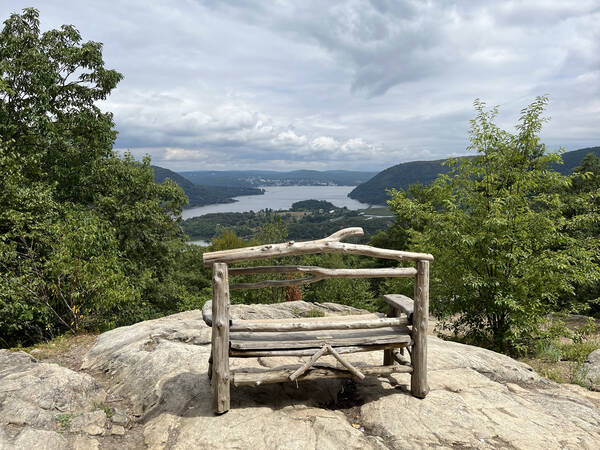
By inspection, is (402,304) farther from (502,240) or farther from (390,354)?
(502,240)

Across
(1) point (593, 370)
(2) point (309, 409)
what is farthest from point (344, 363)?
(1) point (593, 370)

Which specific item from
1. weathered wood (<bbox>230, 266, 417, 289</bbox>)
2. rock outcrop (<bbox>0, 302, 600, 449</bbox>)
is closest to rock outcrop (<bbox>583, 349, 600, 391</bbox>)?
rock outcrop (<bbox>0, 302, 600, 449</bbox>)

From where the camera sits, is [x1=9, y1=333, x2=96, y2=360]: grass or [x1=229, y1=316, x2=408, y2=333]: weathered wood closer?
[x1=229, y1=316, x2=408, y2=333]: weathered wood

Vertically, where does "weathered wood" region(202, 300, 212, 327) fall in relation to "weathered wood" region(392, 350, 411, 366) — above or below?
above

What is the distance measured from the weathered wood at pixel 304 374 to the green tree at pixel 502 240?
12.3 feet

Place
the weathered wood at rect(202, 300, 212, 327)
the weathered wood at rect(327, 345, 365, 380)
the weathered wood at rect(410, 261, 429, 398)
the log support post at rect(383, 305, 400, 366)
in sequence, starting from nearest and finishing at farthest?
the weathered wood at rect(327, 345, 365, 380) < the weathered wood at rect(202, 300, 212, 327) < the weathered wood at rect(410, 261, 429, 398) < the log support post at rect(383, 305, 400, 366)

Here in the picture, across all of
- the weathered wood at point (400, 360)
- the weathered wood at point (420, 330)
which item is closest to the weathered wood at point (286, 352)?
the weathered wood at point (420, 330)

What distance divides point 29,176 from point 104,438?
1192cm

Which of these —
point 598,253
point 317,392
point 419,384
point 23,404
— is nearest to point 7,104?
point 23,404

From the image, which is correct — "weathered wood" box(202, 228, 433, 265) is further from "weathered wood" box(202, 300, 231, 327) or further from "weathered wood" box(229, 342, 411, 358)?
"weathered wood" box(229, 342, 411, 358)

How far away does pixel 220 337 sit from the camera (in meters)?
4.46

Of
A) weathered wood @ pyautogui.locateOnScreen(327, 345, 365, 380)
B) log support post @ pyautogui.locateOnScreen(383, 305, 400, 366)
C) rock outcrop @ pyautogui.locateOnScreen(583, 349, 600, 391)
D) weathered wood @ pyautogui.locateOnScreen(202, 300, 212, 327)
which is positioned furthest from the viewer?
rock outcrop @ pyautogui.locateOnScreen(583, 349, 600, 391)

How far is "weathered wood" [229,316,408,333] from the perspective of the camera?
184 inches

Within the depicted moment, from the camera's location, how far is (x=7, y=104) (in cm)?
1258
